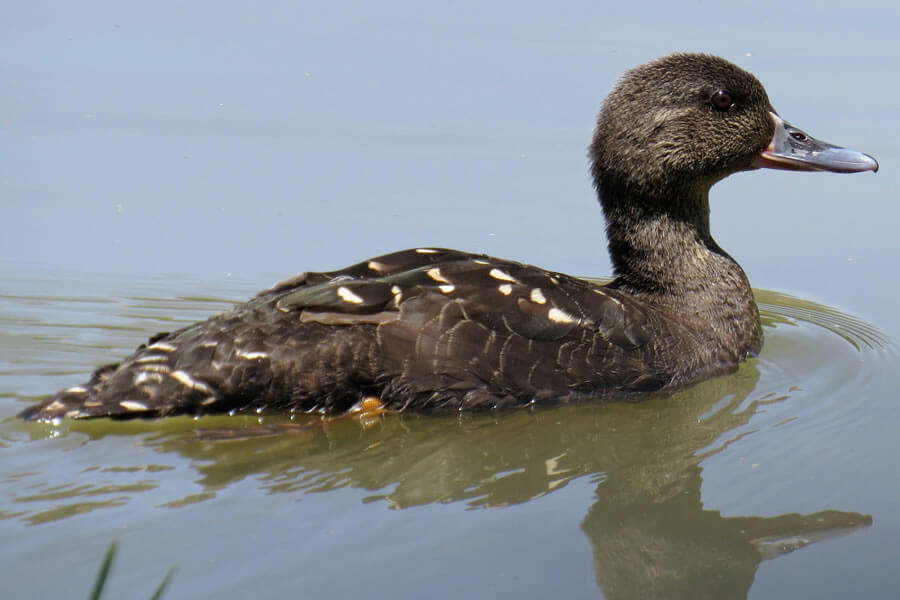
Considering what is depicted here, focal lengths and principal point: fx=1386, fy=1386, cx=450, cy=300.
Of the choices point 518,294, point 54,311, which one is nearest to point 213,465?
point 518,294

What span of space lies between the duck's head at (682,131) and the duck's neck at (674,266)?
0.08 metres

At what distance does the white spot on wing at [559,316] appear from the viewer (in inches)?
281

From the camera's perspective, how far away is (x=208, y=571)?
5.08 metres

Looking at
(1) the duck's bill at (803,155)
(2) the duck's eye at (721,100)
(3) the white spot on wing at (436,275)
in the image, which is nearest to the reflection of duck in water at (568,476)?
(3) the white spot on wing at (436,275)

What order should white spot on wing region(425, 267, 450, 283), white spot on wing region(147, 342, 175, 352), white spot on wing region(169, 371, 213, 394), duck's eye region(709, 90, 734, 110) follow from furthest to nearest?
duck's eye region(709, 90, 734, 110)
white spot on wing region(425, 267, 450, 283)
white spot on wing region(147, 342, 175, 352)
white spot on wing region(169, 371, 213, 394)

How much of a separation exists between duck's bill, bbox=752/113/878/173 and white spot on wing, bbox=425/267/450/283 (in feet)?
7.81

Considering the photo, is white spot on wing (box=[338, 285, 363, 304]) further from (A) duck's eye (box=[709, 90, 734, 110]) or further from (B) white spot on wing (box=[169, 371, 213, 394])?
(A) duck's eye (box=[709, 90, 734, 110])

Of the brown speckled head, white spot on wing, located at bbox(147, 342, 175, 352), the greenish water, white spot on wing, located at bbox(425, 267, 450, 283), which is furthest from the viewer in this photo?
the brown speckled head

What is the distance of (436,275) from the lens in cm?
713

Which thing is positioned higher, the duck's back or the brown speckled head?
the brown speckled head

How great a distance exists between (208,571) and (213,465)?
1208 millimetres

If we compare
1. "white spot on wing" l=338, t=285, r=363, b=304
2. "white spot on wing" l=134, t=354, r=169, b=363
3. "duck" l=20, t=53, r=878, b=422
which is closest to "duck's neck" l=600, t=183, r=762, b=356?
"duck" l=20, t=53, r=878, b=422

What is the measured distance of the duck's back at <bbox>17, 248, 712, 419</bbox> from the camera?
665 cm

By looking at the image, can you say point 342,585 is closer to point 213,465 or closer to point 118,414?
point 213,465
